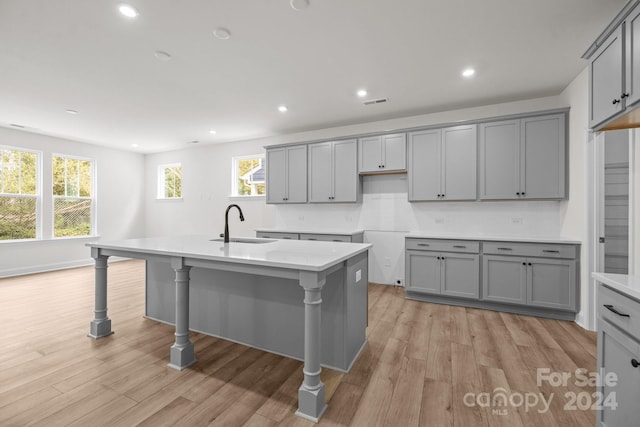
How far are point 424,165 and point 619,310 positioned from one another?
304 cm

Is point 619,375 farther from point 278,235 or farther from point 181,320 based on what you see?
point 278,235

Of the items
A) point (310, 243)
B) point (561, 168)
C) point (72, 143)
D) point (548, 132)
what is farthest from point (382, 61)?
point (72, 143)

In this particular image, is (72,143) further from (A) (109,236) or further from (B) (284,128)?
(B) (284,128)

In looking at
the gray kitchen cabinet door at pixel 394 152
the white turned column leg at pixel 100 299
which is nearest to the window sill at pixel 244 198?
the gray kitchen cabinet door at pixel 394 152

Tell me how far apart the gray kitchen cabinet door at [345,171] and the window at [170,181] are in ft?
14.1

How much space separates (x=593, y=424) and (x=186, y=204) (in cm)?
720

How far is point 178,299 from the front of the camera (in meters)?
2.22

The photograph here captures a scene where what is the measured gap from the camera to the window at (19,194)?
514 cm

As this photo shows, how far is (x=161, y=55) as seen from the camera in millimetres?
2730

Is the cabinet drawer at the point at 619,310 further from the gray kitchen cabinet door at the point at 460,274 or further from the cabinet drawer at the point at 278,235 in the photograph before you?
the cabinet drawer at the point at 278,235

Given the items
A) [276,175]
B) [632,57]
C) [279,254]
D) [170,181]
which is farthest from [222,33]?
[170,181]

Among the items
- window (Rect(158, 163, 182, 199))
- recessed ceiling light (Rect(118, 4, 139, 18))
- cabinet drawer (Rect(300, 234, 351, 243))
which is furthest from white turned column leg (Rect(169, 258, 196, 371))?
window (Rect(158, 163, 182, 199))

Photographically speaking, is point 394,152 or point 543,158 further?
point 394,152

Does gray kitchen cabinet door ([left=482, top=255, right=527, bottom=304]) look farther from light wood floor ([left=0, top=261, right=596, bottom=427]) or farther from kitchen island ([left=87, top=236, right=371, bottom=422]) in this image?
kitchen island ([left=87, top=236, right=371, bottom=422])
